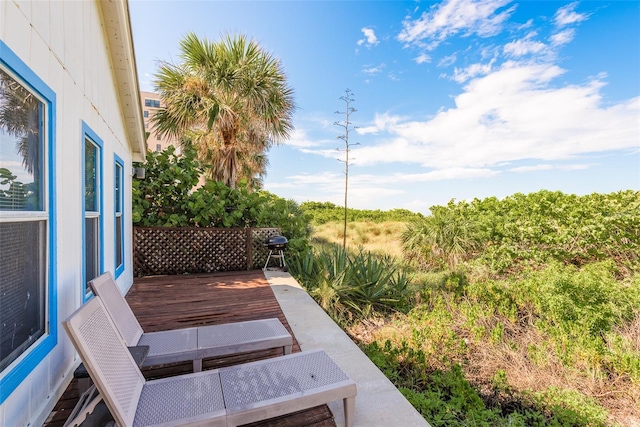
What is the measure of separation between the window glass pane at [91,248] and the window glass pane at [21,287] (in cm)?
117

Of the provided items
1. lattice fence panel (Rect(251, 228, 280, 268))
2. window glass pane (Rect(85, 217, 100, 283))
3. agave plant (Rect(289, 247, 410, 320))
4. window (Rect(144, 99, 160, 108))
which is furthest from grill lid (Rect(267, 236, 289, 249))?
window (Rect(144, 99, 160, 108))

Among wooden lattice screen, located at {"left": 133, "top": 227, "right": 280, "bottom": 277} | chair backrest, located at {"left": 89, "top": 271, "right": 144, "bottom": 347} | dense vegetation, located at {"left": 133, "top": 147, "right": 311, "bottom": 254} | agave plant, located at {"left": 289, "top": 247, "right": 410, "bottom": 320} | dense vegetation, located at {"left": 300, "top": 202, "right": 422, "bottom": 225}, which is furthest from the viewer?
dense vegetation, located at {"left": 300, "top": 202, "right": 422, "bottom": 225}

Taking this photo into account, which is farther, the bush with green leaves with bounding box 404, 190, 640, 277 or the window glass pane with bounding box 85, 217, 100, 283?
the bush with green leaves with bounding box 404, 190, 640, 277

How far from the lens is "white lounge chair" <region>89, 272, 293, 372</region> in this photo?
7.61 ft

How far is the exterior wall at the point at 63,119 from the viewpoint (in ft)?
5.24

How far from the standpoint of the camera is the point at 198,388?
5.96 ft

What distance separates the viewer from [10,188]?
1.56 meters

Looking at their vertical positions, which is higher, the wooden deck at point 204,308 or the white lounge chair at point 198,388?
the white lounge chair at point 198,388

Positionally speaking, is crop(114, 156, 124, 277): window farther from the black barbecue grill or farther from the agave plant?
the agave plant

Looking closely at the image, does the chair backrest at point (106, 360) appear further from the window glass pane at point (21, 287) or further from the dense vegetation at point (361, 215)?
the dense vegetation at point (361, 215)

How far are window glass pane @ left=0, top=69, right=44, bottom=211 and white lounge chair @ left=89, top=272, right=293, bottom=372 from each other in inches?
31.8

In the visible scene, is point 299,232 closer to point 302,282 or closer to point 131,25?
point 302,282

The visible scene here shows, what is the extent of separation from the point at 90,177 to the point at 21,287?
1718 mm

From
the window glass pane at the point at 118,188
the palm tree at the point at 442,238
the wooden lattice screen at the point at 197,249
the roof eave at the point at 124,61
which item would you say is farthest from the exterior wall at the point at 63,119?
the palm tree at the point at 442,238
